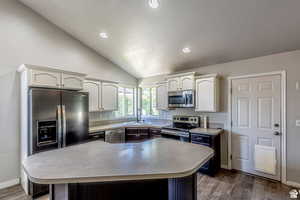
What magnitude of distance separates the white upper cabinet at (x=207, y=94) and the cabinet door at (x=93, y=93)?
259 cm

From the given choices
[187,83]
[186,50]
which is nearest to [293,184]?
[187,83]

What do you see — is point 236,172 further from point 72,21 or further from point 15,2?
point 15,2

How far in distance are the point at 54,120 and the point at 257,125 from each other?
412 centimetres

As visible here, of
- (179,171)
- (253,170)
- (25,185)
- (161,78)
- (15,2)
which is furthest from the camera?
(161,78)

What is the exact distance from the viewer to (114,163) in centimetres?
138

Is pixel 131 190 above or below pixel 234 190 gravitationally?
above

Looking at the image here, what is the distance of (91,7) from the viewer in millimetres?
2863

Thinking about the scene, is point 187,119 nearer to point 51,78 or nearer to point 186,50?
point 186,50

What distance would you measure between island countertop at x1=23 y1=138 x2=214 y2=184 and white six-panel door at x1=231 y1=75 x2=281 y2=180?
2231 mm

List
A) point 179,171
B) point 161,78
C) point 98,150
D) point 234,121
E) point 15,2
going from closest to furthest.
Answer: point 179,171
point 98,150
point 15,2
point 234,121
point 161,78

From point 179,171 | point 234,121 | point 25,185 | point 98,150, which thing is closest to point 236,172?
point 234,121

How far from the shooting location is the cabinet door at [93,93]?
153 inches

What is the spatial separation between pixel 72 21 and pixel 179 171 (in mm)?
3678

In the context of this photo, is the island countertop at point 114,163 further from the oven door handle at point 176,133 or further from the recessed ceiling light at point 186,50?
the recessed ceiling light at point 186,50
